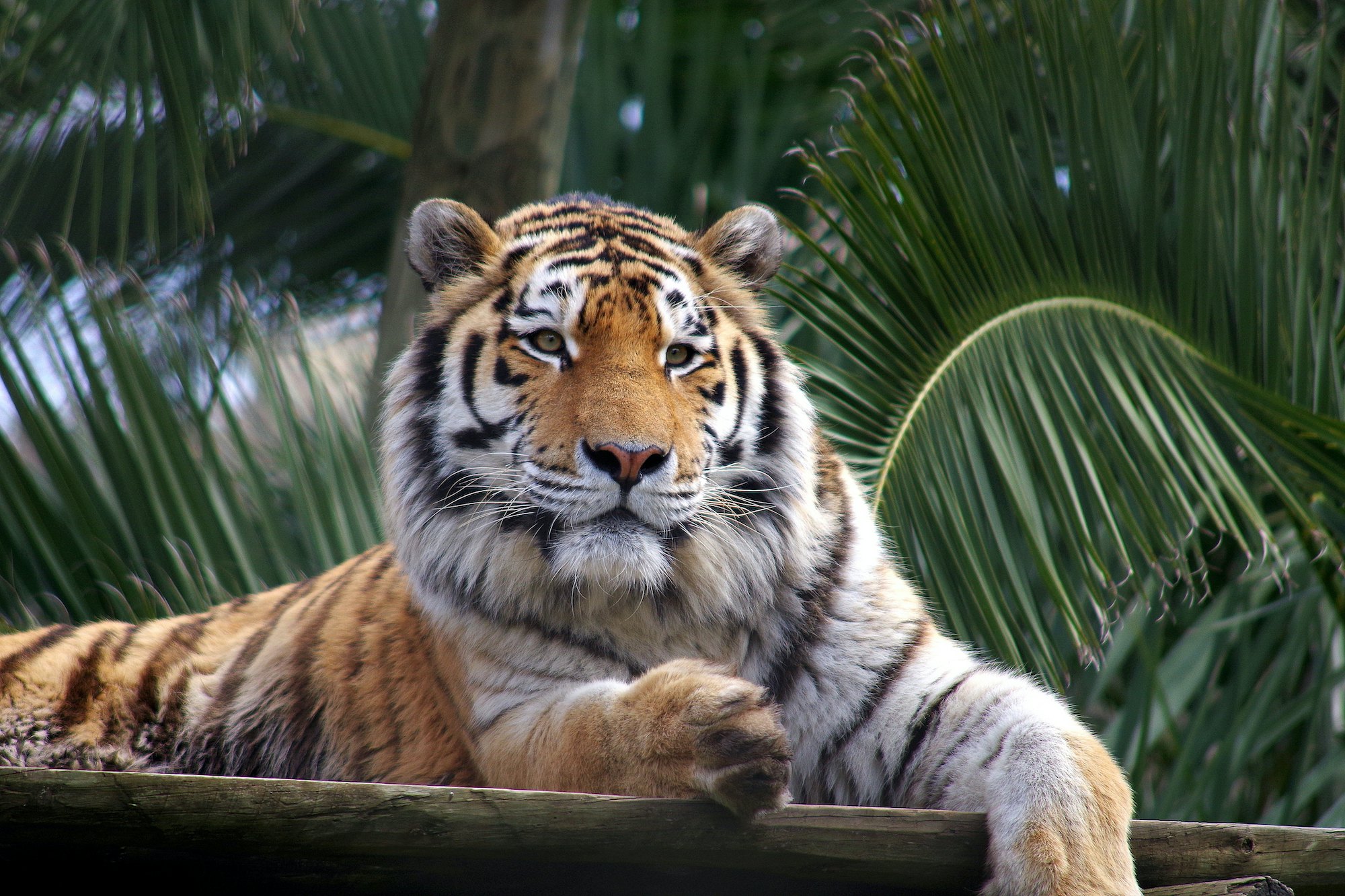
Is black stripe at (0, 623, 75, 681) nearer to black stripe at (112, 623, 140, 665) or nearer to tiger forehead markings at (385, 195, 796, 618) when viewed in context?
black stripe at (112, 623, 140, 665)

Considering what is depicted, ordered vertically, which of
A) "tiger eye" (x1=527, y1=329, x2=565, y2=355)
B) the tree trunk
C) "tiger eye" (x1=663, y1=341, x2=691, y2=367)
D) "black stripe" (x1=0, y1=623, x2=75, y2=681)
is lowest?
"black stripe" (x1=0, y1=623, x2=75, y2=681)

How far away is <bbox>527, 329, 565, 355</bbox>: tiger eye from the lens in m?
2.48

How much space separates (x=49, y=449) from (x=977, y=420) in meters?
2.61

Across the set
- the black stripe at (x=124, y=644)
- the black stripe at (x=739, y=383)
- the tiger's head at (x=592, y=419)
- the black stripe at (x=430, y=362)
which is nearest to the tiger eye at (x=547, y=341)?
the tiger's head at (x=592, y=419)

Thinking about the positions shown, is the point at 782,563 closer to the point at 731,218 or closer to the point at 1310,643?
the point at 731,218

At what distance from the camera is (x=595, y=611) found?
2.36 meters

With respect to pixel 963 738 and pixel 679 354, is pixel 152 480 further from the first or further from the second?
pixel 963 738

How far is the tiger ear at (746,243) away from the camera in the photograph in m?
2.78

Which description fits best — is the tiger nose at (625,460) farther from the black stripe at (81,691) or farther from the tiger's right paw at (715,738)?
the black stripe at (81,691)

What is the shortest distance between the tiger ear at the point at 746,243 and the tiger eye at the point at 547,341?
19.8 inches

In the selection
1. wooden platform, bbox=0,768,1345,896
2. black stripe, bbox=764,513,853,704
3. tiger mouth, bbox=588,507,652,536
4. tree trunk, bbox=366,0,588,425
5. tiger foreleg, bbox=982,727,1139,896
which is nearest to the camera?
wooden platform, bbox=0,768,1345,896

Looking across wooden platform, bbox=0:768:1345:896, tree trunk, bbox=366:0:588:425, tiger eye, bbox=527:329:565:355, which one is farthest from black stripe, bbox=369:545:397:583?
wooden platform, bbox=0:768:1345:896

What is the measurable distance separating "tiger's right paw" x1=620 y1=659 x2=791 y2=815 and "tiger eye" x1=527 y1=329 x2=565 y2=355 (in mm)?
857

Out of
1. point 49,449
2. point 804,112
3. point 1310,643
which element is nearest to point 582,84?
point 804,112
